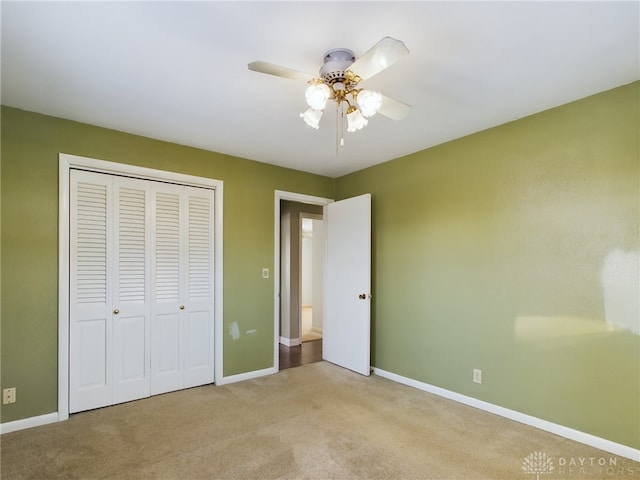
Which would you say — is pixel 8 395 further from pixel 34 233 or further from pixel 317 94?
pixel 317 94

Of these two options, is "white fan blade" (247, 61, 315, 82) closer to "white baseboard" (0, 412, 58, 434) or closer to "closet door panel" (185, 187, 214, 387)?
"closet door panel" (185, 187, 214, 387)

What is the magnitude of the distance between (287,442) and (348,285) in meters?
2.02

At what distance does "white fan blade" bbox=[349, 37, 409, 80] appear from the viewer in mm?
1444

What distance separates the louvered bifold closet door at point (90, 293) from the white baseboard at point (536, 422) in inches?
116

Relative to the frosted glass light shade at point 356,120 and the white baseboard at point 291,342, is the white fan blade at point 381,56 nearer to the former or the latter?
the frosted glass light shade at point 356,120

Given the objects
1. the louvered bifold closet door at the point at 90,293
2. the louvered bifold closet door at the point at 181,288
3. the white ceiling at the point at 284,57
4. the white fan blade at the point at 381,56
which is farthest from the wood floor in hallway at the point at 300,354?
the white fan blade at the point at 381,56

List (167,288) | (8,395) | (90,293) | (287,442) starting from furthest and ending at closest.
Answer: (167,288) → (90,293) → (8,395) → (287,442)

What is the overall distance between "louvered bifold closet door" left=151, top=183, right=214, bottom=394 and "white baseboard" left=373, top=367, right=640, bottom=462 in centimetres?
223

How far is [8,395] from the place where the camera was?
256 cm

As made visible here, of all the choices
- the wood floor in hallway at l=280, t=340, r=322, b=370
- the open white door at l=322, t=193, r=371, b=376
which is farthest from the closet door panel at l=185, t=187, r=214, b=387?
the open white door at l=322, t=193, r=371, b=376

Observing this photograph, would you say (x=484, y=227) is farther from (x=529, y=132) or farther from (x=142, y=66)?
(x=142, y=66)

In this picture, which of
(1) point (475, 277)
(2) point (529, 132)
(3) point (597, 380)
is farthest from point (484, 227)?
(3) point (597, 380)

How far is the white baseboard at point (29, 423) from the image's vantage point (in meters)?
2.54

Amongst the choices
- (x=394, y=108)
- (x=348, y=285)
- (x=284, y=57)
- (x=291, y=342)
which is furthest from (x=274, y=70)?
(x=291, y=342)
